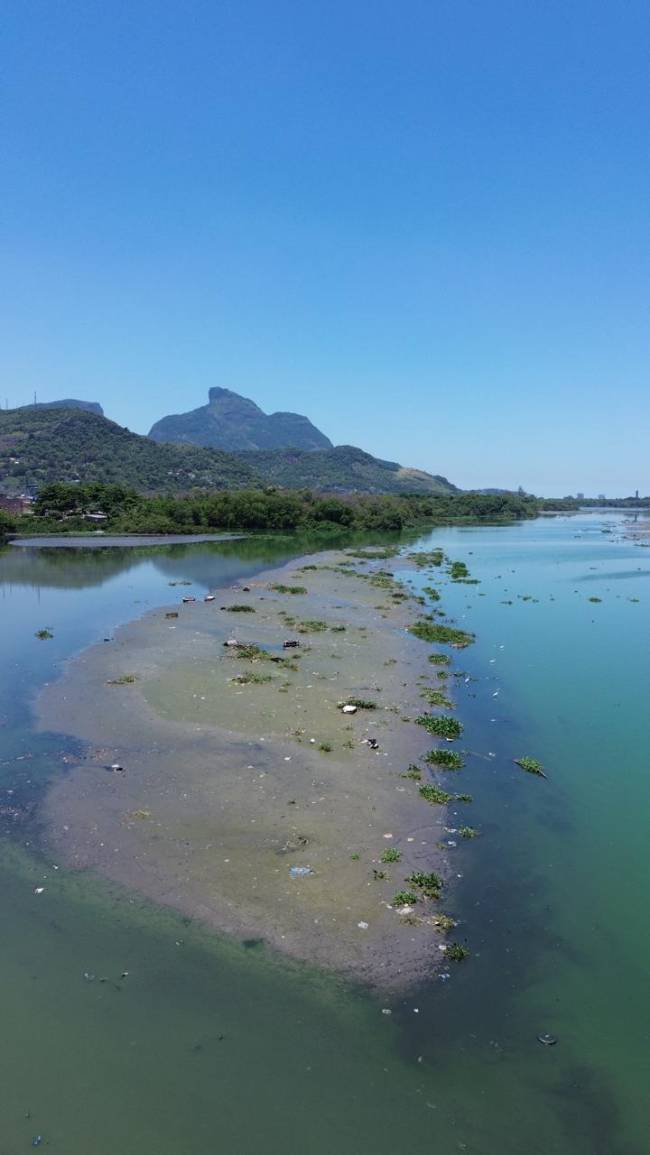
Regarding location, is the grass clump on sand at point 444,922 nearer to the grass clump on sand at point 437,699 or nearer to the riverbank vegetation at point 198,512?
the grass clump on sand at point 437,699

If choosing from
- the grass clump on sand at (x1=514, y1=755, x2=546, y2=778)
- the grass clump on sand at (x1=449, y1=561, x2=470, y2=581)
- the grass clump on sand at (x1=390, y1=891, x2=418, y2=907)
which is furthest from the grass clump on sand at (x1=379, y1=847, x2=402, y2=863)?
the grass clump on sand at (x1=449, y1=561, x2=470, y2=581)

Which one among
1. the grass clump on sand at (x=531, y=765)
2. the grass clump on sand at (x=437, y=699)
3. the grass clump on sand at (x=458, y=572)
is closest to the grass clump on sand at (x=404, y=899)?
the grass clump on sand at (x=531, y=765)

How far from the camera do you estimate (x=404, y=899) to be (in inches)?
379

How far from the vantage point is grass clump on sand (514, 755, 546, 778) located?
47.6 ft

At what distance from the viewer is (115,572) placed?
4828 centimetres

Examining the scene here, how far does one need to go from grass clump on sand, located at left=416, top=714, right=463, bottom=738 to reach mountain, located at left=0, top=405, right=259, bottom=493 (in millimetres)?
121470

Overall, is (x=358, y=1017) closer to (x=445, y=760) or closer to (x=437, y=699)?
(x=445, y=760)

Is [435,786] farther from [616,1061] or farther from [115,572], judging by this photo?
[115,572]

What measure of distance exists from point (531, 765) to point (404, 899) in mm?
6167

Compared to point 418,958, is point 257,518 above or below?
above

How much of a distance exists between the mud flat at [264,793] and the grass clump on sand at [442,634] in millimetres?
2058

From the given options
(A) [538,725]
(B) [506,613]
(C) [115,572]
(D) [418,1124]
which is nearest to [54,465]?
(C) [115,572]

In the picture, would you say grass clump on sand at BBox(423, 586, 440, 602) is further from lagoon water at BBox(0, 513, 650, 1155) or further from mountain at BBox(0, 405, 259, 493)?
mountain at BBox(0, 405, 259, 493)

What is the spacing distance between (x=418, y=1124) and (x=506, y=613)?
28.9 meters
